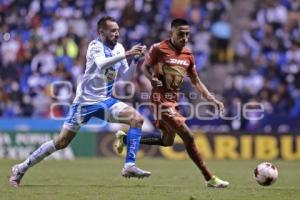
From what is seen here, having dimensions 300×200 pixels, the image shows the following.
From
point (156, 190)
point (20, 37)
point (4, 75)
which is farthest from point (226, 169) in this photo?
point (20, 37)

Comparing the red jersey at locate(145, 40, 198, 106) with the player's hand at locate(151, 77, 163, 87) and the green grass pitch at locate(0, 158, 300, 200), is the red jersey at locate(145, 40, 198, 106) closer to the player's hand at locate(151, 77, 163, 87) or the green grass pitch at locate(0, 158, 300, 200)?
the player's hand at locate(151, 77, 163, 87)

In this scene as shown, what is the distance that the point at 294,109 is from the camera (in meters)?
23.3

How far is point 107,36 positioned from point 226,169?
6659 mm

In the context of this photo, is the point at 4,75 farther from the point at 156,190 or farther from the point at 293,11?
the point at 156,190

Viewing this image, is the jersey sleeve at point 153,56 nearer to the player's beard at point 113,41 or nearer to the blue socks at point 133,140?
the player's beard at point 113,41

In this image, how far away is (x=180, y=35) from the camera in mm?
12219

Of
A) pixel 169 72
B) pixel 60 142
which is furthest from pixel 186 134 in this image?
pixel 60 142

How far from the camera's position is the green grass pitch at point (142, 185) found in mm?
10766

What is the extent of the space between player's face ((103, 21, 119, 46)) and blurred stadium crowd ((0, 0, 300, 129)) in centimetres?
1072

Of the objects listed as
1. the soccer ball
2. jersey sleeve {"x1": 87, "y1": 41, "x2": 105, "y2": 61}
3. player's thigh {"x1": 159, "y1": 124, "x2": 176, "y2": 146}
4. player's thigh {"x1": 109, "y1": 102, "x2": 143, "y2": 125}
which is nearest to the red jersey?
player's thigh {"x1": 159, "y1": 124, "x2": 176, "y2": 146}

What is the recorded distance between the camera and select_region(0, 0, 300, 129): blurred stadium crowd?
24.2 metres

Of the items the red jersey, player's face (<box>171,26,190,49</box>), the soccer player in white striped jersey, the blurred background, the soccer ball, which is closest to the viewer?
the soccer ball

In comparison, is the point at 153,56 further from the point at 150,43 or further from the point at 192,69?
the point at 150,43

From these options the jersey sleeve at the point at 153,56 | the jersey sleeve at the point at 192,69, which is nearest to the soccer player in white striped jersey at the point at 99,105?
the jersey sleeve at the point at 153,56
